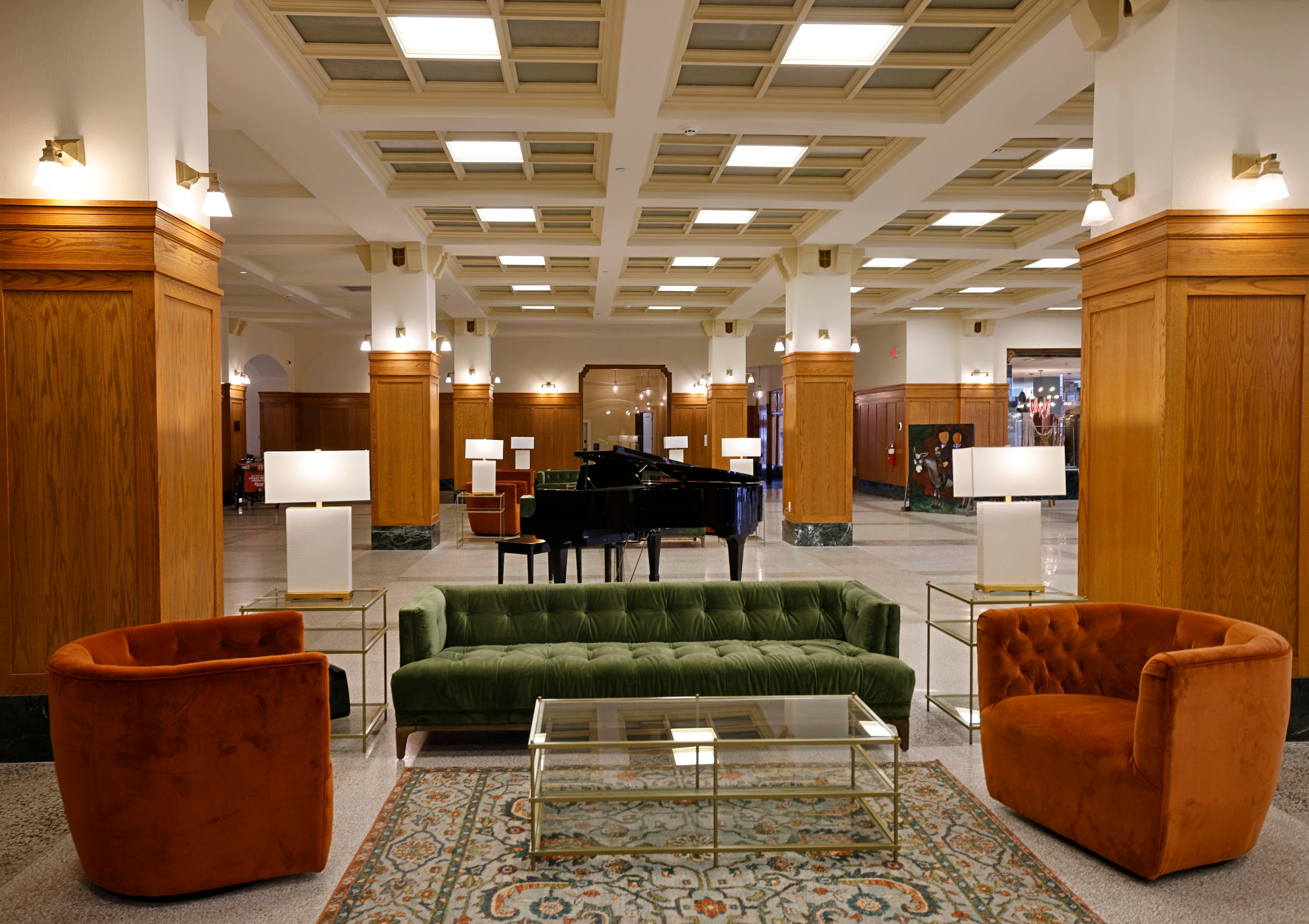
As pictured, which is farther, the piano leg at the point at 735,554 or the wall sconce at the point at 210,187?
the piano leg at the point at 735,554

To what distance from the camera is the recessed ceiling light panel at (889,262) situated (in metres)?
12.2

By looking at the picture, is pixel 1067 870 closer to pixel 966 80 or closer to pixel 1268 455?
pixel 1268 455

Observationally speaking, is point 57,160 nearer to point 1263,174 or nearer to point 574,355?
point 1263,174

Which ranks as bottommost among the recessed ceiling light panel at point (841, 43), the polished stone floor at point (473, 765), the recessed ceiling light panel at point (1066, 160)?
the polished stone floor at point (473, 765)

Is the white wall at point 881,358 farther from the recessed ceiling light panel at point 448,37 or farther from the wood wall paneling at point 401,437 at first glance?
the recessed ceiling light panel at point 448,37

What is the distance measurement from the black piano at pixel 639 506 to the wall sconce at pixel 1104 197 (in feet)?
11.0

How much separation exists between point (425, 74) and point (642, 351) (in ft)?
48.6

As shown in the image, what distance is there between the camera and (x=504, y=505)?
11.9 meters

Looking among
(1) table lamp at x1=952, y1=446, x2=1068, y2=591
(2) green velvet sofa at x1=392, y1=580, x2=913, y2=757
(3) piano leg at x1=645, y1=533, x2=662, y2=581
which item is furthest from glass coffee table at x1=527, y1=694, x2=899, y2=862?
(3) piano leg at x1=645, y1=533, x2=662, y2=581

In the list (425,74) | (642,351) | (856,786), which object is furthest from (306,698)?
(642,351)

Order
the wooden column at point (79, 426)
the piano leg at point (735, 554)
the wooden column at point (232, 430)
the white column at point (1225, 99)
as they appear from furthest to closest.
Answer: the wooden column at point (232, 430) < the piano leg at point (735, 554) < the white column at point (1225, 99) < the wooden column at point (79, 426)

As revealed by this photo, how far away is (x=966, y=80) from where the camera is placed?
618 centimetres

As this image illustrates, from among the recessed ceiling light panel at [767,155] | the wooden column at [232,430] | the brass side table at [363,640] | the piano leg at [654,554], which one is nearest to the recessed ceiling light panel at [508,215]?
the recessed ceiling light panel at [767,155]

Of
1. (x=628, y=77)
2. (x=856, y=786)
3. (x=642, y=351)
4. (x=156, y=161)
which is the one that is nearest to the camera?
(x=856, y=786)
